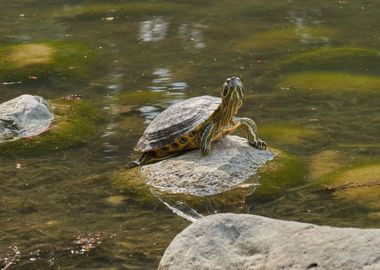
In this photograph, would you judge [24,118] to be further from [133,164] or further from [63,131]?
[133,164]

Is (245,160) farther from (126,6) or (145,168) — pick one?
(126,6)

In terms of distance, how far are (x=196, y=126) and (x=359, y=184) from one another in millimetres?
1610

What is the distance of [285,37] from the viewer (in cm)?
1556

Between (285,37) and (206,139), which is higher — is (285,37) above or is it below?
below

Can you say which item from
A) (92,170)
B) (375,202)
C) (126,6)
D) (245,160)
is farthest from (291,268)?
(126,6)

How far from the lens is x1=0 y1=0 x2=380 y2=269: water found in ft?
25.9

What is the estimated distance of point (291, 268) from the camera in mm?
5094

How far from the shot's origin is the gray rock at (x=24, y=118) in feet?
35.0

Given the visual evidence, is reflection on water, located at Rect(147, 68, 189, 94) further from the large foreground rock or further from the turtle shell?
the large foreground rock

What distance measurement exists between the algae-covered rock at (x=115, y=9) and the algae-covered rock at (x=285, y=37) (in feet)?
10.5

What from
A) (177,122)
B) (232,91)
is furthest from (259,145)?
(177,122)

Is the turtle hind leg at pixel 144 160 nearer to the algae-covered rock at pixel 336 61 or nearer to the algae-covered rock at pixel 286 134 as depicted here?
the algae-covered rock at pixel 286 134

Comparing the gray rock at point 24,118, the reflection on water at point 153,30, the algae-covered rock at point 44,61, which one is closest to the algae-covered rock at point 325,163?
the gray rock at point 24,118

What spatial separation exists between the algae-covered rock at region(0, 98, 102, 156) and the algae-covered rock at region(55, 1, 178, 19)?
21.5 feet
